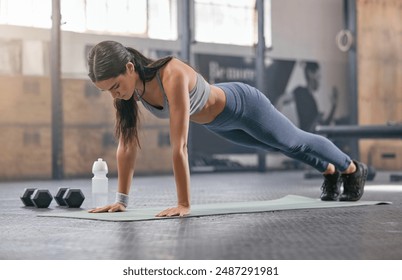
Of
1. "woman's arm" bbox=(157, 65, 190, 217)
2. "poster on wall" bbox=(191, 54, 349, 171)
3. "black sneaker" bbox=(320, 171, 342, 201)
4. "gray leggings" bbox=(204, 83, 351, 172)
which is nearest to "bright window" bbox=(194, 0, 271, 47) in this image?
"poster on wall" bbox=(191, 54, 349, 171)

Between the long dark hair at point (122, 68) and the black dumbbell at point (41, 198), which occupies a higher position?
the long dark hair at point (122, 68)

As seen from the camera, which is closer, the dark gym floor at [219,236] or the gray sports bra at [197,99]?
the dark gym floor at [219,236]

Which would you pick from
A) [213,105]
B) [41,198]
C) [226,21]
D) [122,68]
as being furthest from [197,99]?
[226,21]

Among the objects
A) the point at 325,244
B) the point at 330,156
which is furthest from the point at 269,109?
the point at 325,244

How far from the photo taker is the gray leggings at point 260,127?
2959 millimetres

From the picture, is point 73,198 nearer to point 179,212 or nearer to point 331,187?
point 179,212

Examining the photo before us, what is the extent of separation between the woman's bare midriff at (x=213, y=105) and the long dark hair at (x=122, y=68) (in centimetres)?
24

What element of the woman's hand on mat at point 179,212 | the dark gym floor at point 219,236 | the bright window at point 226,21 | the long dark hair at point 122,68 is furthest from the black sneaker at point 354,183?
the bright window at point 226,21

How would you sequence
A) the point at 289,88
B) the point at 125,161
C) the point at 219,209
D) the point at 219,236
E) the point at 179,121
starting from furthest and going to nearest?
the point at 289,88 < the point at 219,209 < the point at 125,161 < the point at 179,121 < the point at 219,236

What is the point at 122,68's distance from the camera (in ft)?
8.73

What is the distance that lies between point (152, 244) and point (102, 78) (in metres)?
0.78

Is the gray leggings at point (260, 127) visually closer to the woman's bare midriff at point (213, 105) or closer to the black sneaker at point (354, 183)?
the woman's bare midriff at point (213, 105)

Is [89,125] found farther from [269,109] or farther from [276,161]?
[269,109]

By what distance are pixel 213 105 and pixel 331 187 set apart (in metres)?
0.94
